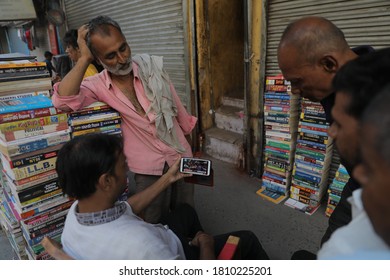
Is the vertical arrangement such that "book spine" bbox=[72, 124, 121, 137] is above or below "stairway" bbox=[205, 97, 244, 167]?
above

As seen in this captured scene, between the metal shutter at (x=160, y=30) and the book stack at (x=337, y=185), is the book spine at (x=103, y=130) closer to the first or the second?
the book stack at (x=337, y=185)

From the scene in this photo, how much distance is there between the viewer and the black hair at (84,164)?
1.24m

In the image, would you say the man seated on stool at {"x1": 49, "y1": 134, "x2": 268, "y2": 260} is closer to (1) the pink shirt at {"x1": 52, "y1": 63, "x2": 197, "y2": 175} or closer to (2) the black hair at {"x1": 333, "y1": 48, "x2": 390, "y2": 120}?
(1) the pink shirt at {"x1": 52, "y1": 63, "x2": 197, "y2": 175}

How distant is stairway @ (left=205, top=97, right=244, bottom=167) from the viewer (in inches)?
164

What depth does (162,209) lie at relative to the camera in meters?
2.22

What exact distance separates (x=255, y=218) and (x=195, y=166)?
150 centimetres

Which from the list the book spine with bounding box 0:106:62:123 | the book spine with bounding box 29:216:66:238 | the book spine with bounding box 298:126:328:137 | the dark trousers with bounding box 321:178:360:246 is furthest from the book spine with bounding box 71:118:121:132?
the book spine with bounding box 298:126:328:137

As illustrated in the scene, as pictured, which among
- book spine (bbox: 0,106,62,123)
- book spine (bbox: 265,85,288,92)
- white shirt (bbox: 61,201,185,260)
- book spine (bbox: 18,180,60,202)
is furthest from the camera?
book spine (bbox: 265,85,288,92)

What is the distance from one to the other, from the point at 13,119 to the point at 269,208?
105 inches

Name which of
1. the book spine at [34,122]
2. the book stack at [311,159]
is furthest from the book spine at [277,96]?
the book spine at [34,122]

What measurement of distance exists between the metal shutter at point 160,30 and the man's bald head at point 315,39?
3.08 meters

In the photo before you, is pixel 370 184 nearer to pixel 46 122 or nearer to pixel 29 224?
pixel 46 122

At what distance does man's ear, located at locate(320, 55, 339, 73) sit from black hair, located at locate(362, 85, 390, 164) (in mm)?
766
